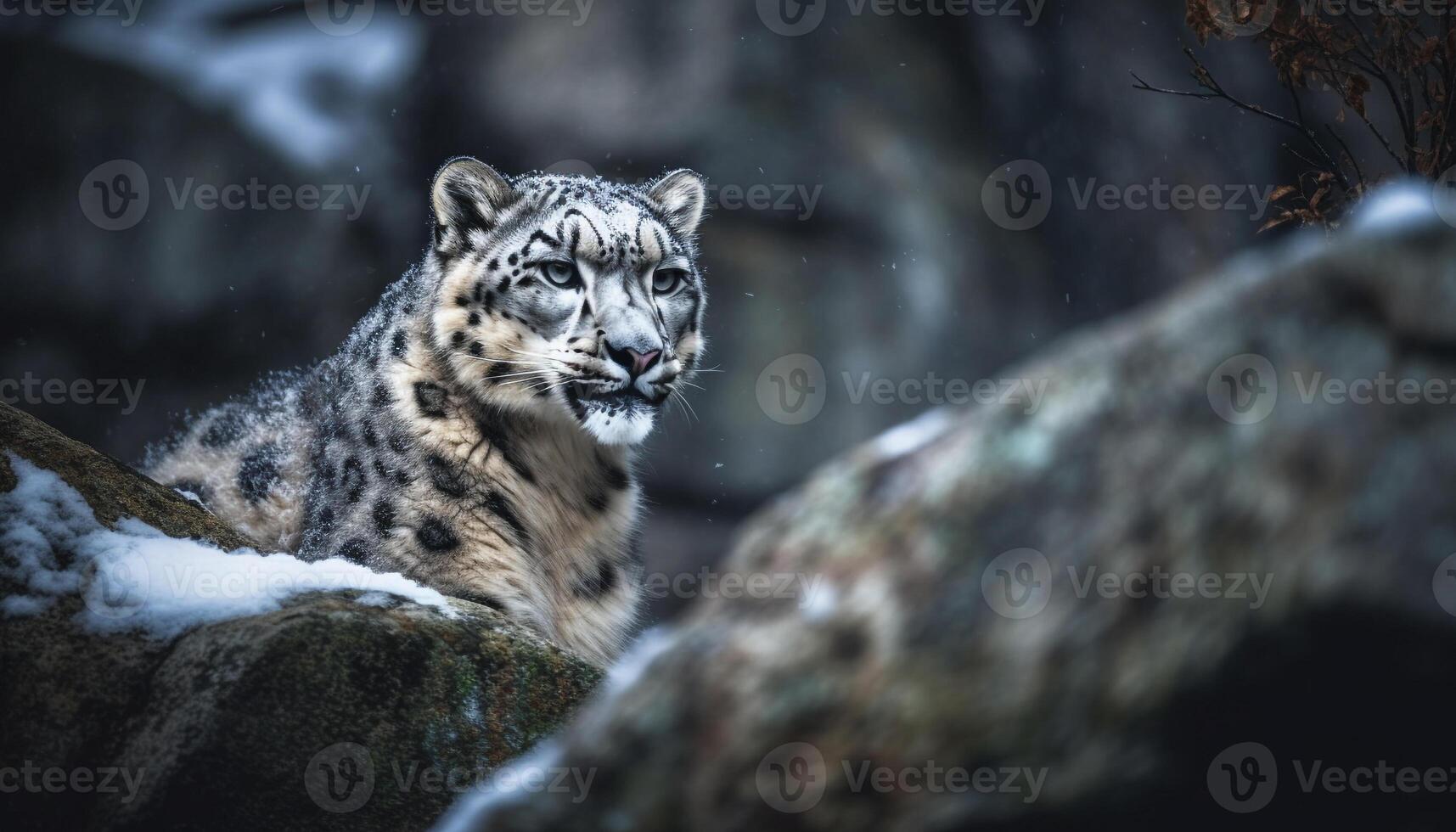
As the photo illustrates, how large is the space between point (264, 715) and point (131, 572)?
2.04 feet

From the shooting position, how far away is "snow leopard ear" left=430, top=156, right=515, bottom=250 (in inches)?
167

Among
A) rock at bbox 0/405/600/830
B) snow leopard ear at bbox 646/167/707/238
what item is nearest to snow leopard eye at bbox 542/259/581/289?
snow leopard ear at bbox 646/167/707/238

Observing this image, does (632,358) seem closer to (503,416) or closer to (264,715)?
(503,416)

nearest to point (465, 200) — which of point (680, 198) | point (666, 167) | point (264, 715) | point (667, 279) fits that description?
point (667, 279)

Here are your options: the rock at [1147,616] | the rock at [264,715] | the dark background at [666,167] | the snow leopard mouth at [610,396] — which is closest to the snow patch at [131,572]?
the rock at [264,715]

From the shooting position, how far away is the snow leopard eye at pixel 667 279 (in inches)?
170

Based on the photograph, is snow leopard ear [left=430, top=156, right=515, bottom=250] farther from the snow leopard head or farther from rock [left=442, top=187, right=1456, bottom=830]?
rock [left=442, top=187, right=1456, bottom=830]

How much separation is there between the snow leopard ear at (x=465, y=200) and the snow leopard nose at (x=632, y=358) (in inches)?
28.6

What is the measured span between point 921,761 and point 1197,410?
1.77 ft

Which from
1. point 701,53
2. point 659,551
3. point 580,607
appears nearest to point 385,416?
point 580,607

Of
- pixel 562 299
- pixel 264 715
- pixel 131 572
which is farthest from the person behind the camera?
pixel 562 299

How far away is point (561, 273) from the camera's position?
4121 millimetres

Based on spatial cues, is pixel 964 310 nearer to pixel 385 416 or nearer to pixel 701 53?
pixel 701 53

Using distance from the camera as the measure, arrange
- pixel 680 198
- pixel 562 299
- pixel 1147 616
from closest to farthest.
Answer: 1. pixel 1147 616
2. pixel 562 299
3. pixel 680 198
